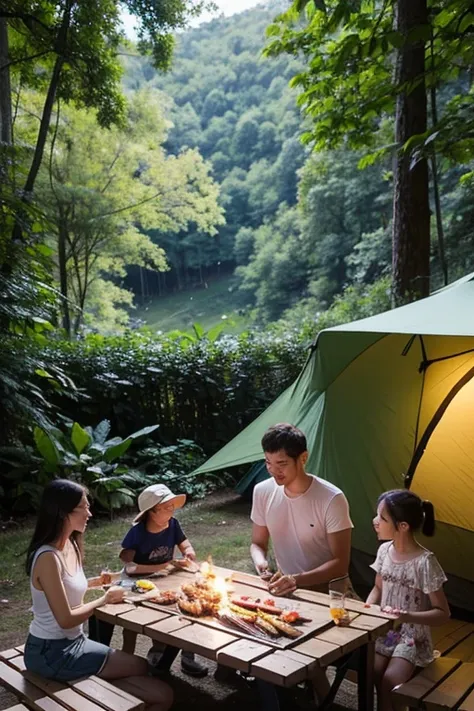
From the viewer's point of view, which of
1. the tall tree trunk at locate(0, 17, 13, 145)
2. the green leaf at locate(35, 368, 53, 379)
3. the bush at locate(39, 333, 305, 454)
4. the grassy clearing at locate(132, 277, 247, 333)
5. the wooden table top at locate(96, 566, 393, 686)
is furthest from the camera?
the grassy clearing at locate(132, 277, 247, 333)

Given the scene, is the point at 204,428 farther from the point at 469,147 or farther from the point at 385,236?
the point at 385,236

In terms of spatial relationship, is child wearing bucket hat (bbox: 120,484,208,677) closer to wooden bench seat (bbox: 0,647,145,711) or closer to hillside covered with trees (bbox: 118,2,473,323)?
wooden bench seat (bbox: 0,647,145,711)

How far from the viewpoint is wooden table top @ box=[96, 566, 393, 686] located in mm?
1841

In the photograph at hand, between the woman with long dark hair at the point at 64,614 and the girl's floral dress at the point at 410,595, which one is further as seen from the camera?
the girl's floral dress at the point at 410,595

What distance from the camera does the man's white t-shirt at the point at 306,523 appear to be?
8.81 feet

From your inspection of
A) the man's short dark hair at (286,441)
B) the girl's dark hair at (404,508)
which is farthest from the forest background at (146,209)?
the girl's dark hair at (404,508)

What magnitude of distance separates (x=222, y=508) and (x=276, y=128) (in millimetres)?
33883

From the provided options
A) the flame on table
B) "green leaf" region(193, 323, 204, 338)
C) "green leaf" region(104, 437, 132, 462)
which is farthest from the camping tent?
"green leaf" region(193, 323, 204, 338)

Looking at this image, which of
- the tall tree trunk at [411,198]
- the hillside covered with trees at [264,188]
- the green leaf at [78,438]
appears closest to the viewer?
the tall tree trunk at [411,198]

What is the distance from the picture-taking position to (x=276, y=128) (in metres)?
36.3

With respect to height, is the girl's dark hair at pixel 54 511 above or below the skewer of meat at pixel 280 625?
above

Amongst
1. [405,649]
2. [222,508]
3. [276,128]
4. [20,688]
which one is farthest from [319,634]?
[276,128]

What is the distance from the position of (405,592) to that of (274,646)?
855 millimetres

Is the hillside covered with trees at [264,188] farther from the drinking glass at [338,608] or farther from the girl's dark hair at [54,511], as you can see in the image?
the girl's dark hair at [54,511]
